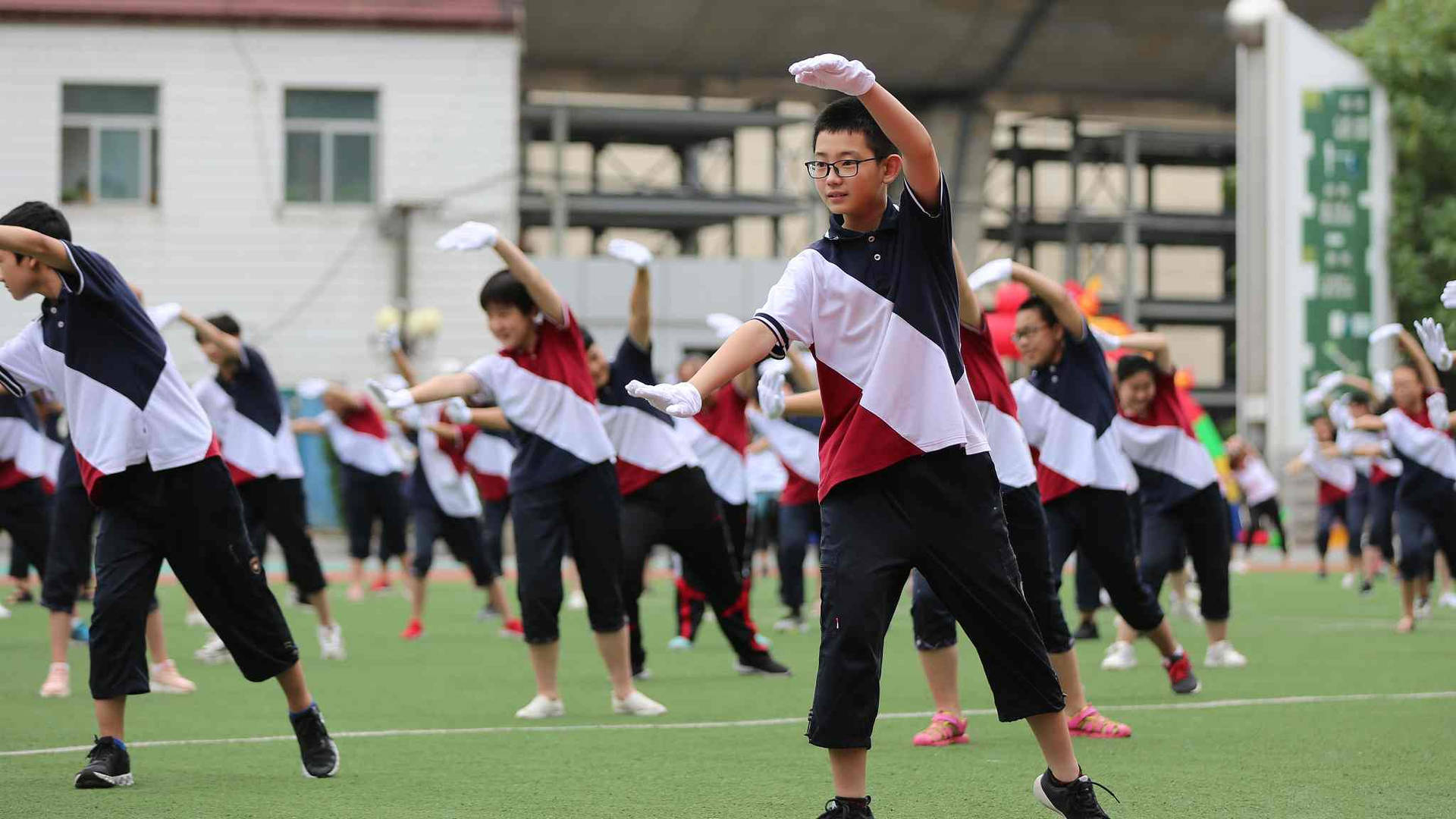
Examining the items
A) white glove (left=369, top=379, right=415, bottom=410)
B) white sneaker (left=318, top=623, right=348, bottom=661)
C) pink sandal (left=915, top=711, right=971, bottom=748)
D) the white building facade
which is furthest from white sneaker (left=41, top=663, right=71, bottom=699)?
the white building facade

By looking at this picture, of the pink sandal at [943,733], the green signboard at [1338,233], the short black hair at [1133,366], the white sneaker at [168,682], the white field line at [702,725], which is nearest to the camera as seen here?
the pink sandal at [943,733]

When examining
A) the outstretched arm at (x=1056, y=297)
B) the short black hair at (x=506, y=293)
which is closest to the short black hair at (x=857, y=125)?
the outstretched arm at (x=1056, y=297)

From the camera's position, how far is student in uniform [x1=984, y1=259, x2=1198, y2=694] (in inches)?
334

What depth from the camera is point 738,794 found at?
6203 millimetres

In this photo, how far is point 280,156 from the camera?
95.2 ft

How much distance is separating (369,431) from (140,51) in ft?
52.0

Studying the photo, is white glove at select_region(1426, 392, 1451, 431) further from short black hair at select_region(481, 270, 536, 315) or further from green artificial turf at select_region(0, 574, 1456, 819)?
short black hair at select_region(481, 270, 536, 315)

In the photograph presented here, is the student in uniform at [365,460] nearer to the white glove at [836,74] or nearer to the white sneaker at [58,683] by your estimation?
the white sneaker at [58,683]

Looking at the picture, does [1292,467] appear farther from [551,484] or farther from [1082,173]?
[1082,173]

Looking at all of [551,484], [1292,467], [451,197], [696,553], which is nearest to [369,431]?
[696,553]

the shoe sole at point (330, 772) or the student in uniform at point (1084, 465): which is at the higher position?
the student in uniform at point (1084, 465)

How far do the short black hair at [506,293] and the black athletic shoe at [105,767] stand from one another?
101 inches

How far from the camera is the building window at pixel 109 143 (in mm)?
28828

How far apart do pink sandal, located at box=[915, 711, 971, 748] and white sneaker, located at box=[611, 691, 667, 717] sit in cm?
154
